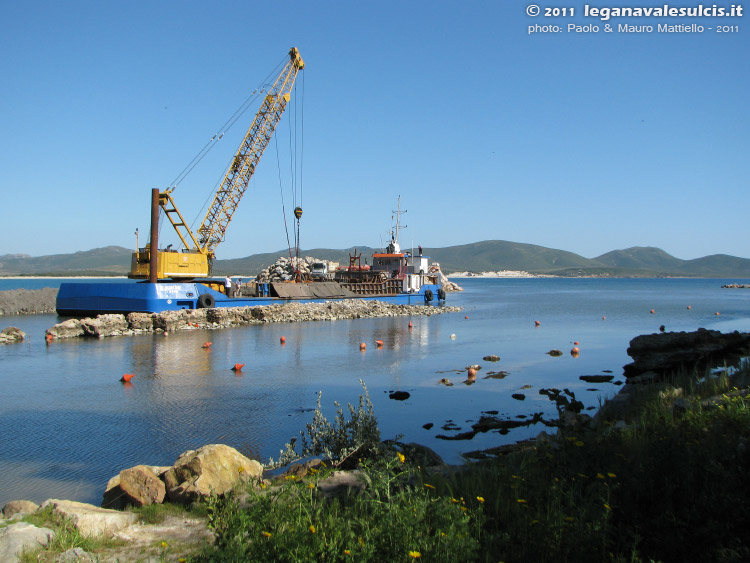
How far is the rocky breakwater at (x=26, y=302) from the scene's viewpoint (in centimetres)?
4150

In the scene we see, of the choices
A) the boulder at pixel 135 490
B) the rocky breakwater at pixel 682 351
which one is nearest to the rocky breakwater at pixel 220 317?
the boulder at pixel 135 490

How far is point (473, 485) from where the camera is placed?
4.84 meters

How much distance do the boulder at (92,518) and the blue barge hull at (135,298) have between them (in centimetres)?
2794

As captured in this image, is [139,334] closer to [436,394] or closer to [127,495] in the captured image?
[436,394]

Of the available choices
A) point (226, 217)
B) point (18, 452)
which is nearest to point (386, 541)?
point (18, 452)

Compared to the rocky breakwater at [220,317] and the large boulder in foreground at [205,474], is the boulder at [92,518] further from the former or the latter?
the rocky breakwater at [220,317]

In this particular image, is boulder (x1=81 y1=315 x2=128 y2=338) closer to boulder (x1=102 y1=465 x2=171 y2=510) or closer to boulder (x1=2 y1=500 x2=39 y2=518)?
boulder (x1=102 y1=465 x2=171 y2=510)

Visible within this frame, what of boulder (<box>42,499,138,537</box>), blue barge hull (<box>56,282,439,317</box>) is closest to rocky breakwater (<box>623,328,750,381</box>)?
boulder (<box>42,499,138,537</box>)

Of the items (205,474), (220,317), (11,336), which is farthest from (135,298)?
(205,474)

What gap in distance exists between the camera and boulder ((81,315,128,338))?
85.2 feet

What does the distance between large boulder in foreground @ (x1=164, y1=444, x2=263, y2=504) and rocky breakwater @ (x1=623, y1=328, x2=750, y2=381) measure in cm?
954

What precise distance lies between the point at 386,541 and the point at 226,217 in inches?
1732

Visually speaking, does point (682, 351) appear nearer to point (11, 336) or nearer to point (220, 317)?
point (220, 317)

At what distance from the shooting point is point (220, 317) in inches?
1241
